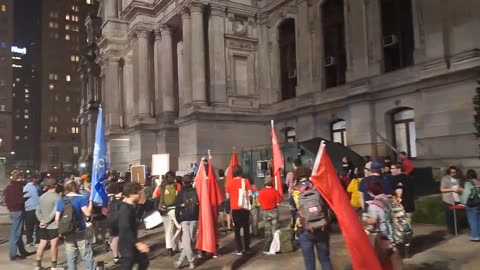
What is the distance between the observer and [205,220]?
1046 centimetres

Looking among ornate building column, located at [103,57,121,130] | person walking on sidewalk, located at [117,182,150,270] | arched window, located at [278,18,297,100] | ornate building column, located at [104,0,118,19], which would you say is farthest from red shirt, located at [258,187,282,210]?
ornate building column, located at [104,0,118,19]

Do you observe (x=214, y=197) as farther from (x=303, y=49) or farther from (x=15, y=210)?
(x=303, y=49)

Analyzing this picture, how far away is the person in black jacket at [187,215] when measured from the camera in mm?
10264

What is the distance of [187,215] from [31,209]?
621 cm

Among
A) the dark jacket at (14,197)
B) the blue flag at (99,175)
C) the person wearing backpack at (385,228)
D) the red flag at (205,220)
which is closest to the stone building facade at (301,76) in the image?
the red flag at (205,220)

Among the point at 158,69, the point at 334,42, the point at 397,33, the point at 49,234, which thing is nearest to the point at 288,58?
the point at 334,42

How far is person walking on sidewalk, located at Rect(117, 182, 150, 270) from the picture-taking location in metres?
7.15

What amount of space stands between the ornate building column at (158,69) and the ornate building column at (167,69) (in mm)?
702

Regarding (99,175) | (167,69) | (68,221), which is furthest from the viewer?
(167,69)

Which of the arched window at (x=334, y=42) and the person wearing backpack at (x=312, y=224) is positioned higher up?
the arched window at (x=334, y=42)

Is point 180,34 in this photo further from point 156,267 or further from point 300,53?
point 156,267

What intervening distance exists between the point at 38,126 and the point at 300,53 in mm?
122948

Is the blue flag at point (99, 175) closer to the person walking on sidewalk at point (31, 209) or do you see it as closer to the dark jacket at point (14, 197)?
the dark jacket at point (14, 197)

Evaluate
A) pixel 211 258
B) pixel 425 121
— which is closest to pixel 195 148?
pixel 425 121
